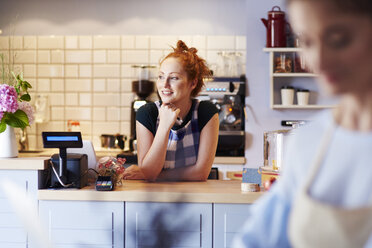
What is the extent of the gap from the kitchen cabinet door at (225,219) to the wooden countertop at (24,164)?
0.85 metres

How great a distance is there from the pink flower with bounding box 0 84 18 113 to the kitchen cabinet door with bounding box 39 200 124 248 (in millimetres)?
494

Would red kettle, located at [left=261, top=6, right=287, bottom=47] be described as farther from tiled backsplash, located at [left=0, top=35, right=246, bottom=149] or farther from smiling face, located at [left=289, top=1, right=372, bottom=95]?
smiling face, located at [left=289, top=1, right=372, bottom=95]

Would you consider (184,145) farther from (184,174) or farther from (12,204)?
(12,204)

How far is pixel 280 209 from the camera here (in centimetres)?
83

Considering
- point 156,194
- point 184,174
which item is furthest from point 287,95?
point 156,194

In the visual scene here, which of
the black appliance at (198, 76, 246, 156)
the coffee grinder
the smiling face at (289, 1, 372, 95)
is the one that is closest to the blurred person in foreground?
the smiling face at (289, 1, 372, 95)

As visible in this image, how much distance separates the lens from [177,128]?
8.07 feet

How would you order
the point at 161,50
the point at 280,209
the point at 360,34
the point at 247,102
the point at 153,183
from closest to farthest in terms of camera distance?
the point at 360,34 → the point at 280,209 → the point at 153,183 → the point at 247,102 → the point at 161,50

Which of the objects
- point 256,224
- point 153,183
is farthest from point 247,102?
point 256,224

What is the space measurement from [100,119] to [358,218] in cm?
436

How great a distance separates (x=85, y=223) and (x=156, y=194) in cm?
37

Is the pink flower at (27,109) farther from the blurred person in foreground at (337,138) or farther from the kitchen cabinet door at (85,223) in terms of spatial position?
the blurred person in foreground at (337,138)

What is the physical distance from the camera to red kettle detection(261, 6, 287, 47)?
4262mm

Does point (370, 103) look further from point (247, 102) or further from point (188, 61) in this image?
point (247, 102)
